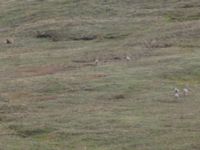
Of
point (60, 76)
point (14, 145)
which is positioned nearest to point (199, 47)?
point (60, 76)

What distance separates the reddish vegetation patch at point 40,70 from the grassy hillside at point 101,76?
88mm

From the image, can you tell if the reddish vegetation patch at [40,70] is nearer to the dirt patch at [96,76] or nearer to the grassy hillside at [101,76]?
the grassy hillside at [101,76]

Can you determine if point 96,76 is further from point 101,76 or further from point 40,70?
point 40,70

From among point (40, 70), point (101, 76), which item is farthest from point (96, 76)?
point (40, 70)

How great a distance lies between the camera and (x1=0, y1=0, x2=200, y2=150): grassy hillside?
39.2m

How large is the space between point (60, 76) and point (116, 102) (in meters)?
9.73

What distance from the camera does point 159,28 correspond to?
261 feet

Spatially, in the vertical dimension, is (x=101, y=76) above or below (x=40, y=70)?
above

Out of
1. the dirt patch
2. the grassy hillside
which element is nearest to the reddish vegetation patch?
the grassy hillside

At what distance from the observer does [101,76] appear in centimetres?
5528

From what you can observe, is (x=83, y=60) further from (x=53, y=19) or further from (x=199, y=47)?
(x=53, y=19)

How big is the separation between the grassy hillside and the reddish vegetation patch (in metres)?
0.09

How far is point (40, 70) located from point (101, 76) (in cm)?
824

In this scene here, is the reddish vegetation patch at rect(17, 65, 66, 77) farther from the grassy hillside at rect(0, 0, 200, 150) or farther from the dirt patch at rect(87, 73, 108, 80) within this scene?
the dirt patch at rect(87, 73, 108, 80)
